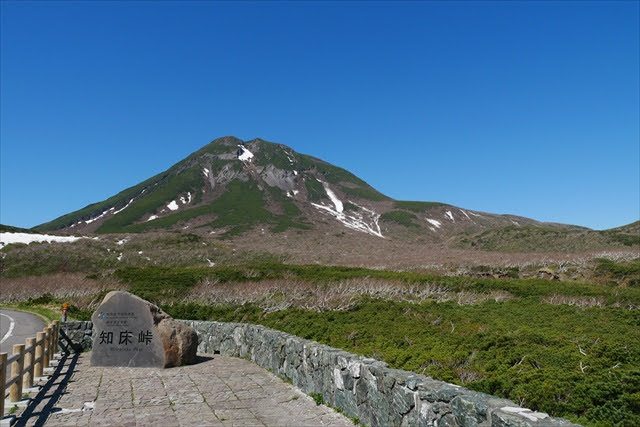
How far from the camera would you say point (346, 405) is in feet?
26.5

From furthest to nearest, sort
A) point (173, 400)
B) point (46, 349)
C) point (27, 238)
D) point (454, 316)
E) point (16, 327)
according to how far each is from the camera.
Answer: point (27, 238), point (16, 327), point (454, 316), point (46, 349), point (173, 400)

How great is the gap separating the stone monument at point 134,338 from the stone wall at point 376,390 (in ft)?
7.95

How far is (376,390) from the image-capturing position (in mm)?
7016

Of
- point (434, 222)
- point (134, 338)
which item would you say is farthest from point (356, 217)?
point (134, 338)

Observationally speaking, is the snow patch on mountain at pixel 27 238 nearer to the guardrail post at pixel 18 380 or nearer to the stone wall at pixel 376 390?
the guardrail post at pixel 18 380

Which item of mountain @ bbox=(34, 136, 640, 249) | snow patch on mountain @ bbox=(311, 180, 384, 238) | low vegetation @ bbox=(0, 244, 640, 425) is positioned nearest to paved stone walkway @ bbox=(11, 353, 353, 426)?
low vegetation @ bbox=(0, 244, 640, 425)

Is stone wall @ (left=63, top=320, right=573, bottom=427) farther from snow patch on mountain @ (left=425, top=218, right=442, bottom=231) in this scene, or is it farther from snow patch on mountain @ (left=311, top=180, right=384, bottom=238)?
snow patch on mountain @ (left=425, top=218, right=442, bottom=231)

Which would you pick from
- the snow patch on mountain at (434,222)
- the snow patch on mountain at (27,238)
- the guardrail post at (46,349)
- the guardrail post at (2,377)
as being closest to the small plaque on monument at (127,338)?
the guardrail post at (46,349)

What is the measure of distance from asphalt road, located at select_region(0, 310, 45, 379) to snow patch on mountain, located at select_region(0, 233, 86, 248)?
37.7 meters

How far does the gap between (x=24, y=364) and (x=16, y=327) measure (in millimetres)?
11214

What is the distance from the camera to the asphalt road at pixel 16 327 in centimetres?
1642

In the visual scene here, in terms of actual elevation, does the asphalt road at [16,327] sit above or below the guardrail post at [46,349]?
below

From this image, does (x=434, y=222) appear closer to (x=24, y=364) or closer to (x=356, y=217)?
(x=356, y=217)

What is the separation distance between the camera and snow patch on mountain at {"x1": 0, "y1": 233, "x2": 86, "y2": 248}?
195ft
